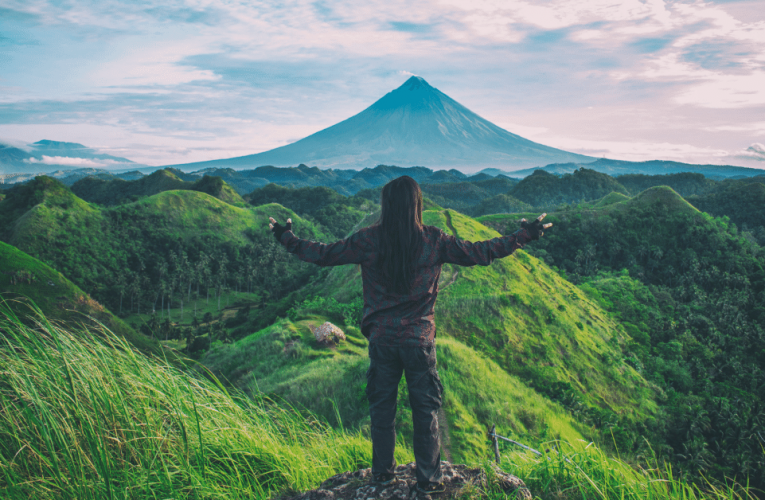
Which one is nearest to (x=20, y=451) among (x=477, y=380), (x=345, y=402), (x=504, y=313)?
(x=345, y=402)

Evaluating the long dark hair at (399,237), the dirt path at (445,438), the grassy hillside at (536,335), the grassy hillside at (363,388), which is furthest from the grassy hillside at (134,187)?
the long dark hair at (399,237)

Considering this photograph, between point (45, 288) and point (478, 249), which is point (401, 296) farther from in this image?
point (45, 288)

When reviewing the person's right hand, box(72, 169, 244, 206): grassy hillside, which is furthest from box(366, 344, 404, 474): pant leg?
box(72, 169, 244, 206): grassy hillside

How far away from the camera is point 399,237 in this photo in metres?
2.66

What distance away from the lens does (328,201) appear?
104 metres

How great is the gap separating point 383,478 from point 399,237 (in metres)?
1.59

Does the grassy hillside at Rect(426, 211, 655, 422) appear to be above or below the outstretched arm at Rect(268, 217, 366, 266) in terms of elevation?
below

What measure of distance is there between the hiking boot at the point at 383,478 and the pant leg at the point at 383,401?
0.08 feet

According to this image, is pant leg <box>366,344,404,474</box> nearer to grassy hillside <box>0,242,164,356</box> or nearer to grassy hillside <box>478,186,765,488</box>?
grassy hillside <box>478,186,765,488</box>

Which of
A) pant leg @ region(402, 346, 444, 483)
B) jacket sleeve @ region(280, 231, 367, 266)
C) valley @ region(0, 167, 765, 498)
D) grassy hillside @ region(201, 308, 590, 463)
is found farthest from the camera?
valley @ region(0, 167, 765, 498)

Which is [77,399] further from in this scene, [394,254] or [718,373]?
[718,373]

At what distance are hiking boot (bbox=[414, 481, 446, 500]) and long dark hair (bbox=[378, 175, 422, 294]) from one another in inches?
47.8

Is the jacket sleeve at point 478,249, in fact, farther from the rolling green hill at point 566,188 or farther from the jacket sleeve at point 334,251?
the rolling green hill at point 566,188

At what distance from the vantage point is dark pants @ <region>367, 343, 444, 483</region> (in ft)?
8.36
